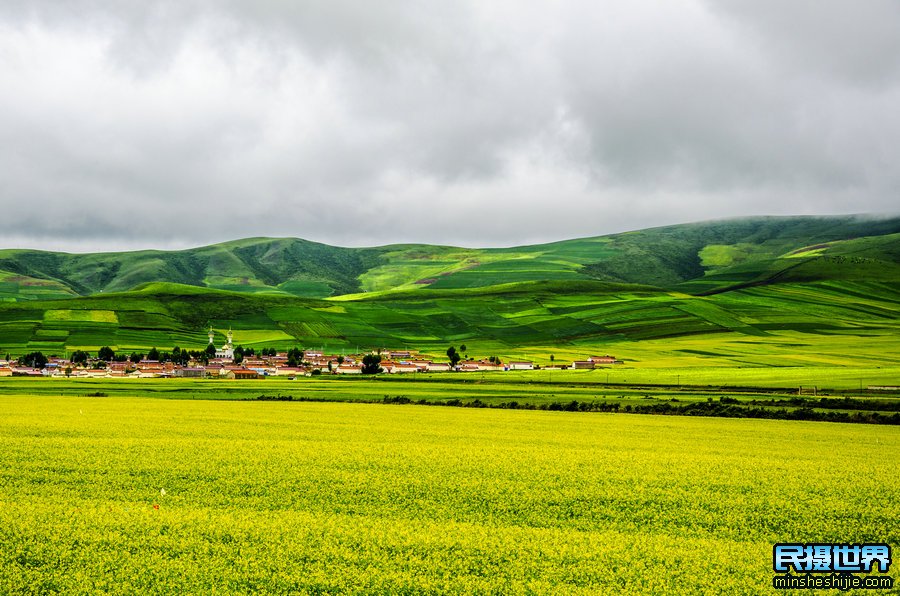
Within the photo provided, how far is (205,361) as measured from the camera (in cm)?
16112

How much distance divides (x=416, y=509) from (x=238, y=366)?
135675 mm

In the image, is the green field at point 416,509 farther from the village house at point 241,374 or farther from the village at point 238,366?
the village at point 238,366

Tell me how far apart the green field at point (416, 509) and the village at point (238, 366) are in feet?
315

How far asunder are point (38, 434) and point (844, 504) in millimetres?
42259

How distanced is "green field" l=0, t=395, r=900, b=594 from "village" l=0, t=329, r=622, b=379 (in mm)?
96021

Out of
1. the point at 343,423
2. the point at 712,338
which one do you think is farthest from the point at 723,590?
the point at 712,338

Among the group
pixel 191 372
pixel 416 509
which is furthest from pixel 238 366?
pixel 416 509

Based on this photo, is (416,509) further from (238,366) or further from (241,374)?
(238,366)

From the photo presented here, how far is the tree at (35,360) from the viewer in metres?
154

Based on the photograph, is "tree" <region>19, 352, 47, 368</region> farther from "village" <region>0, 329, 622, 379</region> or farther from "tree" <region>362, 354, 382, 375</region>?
"tree" <region>362, 354, 382, 375</region>

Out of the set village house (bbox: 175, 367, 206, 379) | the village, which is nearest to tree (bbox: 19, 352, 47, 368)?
the village

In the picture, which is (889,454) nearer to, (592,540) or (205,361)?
(592,540)

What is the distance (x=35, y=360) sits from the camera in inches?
6088

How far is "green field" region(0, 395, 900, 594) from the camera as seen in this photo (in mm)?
15914
